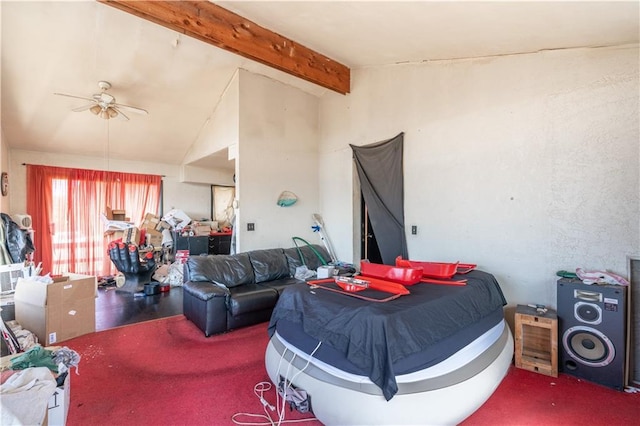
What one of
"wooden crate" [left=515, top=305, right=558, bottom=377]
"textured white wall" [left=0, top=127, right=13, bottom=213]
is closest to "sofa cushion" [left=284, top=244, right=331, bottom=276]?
"wooden crate" [left=515, top=305, right=558, bottom=377]

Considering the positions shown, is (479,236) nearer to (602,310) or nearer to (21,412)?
(602,310)

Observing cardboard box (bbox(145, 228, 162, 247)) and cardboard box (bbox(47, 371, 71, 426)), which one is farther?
cardboard box (bbox(145, 228, 162, 247))

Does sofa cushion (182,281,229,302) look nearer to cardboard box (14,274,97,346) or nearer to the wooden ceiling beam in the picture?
cardboard box (14,274,97,346)

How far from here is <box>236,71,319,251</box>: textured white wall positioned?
4406 millimetres

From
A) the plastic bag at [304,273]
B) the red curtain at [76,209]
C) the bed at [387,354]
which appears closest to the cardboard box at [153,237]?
the red curtain at [76,209]

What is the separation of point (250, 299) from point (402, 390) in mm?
2126

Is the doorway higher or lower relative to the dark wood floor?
higher

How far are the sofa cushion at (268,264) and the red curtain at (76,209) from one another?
358 centimetres

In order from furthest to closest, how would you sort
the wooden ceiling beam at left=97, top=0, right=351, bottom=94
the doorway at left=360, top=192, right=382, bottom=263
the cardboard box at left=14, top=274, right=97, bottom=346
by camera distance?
the doorway at left=360, top=192, right=382, bottom=263, the cardboard box at left=14, top=274, right=97, bottom=346, the wooden ceiling beam at left=97, top=0, right=351, bottom=94

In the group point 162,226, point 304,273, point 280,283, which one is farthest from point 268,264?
point 162,226

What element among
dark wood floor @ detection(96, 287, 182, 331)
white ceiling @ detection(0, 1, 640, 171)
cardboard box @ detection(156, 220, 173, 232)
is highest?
white ceiling @ detection(0, 1, 640, 171)

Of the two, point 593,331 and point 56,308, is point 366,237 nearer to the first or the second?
point 593,331

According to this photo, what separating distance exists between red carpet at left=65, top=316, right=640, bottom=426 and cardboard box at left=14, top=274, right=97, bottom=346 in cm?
18

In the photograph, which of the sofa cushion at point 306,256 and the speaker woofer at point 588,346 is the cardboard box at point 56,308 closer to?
the sofa cushion at point 306,256
